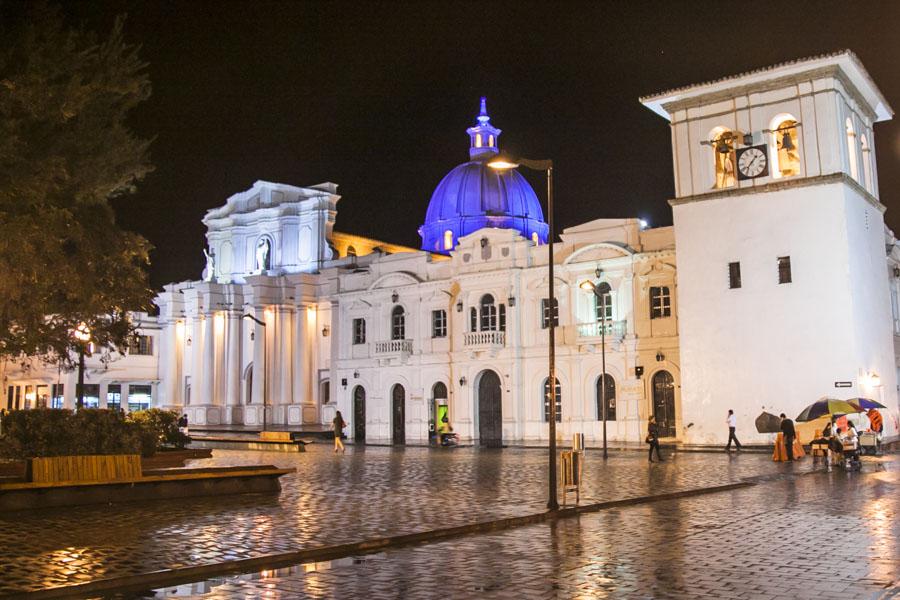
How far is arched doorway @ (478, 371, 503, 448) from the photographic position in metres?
44.5

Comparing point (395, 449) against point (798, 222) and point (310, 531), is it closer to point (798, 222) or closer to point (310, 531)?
point (798, 222)

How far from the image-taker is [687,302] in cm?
3731

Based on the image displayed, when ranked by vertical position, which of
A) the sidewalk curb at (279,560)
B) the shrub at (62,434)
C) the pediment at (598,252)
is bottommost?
the sidewalk curb at (279,560)

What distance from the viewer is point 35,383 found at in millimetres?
72250

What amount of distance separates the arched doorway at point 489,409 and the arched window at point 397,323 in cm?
603

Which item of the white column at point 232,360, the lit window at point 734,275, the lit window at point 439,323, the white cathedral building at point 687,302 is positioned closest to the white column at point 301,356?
the white cathedral building at point 687,302

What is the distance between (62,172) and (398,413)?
1361 inches

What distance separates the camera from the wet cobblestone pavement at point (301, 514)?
1134 centimetres

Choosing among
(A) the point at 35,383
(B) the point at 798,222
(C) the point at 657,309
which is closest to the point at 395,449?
(C) the point at 657,309

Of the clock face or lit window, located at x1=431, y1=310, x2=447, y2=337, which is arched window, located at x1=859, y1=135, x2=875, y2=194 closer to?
the clock face

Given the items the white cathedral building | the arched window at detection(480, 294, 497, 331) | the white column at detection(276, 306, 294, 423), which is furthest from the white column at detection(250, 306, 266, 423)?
the arched window at detection(480, 294, 497, 331)

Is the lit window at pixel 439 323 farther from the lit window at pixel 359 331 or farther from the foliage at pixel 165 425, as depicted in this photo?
the foliage at pixel 165 425

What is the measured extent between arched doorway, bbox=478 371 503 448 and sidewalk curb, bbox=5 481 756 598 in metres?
27.9

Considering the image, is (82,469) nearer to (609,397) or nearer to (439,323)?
(609,397)
